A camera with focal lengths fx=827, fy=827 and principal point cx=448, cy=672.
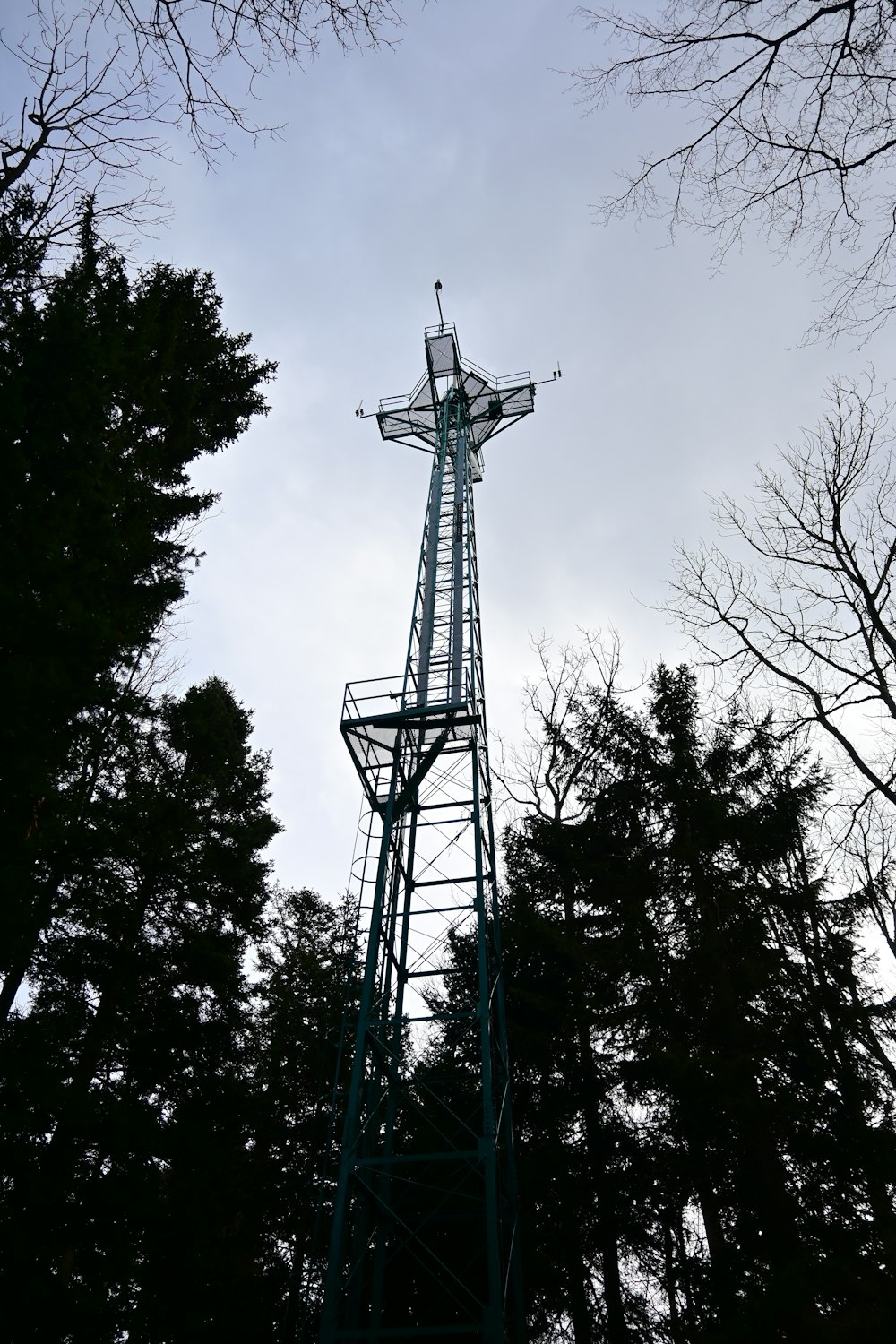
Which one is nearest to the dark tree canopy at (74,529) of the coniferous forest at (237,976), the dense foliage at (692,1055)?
the coniferous forest at (237,976)

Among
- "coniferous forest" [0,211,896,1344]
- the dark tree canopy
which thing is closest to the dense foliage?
"coniferous forest" [0,211,896,1344]

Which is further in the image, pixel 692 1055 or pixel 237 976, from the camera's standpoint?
pixel 237 976

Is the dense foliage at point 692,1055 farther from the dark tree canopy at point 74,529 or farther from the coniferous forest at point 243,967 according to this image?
the dark tree canopy at point 74,529

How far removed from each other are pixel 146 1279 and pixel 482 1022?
5266mm

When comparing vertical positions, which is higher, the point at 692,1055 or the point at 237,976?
the point at 237,976

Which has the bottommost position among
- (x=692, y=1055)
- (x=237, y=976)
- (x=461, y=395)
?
(x=692, y=1055)

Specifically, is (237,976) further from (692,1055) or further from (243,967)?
(692,1055)

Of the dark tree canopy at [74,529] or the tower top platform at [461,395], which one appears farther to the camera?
the tower top platform at [461,395]

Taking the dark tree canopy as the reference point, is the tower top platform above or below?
above

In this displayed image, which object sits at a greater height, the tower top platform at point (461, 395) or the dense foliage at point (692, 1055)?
the tower top platform at point (461, 395)

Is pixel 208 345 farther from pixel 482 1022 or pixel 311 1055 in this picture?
pixel 311 1055

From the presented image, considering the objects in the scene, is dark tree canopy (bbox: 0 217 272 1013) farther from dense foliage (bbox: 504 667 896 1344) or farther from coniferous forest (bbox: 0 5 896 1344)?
dense foliage (bbox: 504 667 896 1344)

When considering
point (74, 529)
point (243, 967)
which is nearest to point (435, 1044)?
point (243, 967)

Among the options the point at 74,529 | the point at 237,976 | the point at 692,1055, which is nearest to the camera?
the point at 74,529
